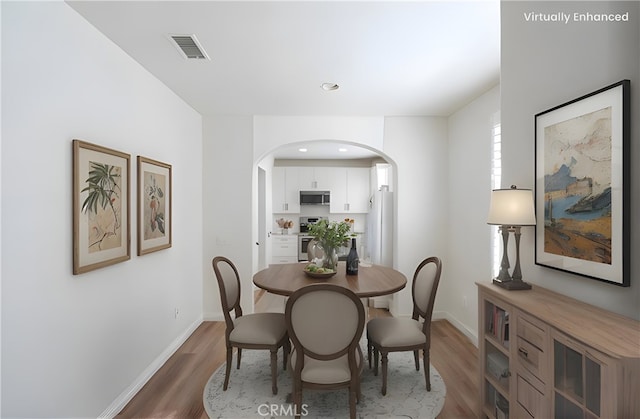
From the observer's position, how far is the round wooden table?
8.25 ft

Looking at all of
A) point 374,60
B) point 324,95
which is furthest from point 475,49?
point 324,95

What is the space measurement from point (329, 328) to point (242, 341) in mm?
845

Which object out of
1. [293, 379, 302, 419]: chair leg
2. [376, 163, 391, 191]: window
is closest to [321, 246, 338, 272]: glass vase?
[293, 379, 302, 419]: chair leg

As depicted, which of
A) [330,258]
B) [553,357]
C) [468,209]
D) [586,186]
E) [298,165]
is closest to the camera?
[553,357]

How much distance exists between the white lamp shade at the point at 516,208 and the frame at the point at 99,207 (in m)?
2.48

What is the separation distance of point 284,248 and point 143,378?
4.63m

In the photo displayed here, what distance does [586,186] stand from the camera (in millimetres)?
1534

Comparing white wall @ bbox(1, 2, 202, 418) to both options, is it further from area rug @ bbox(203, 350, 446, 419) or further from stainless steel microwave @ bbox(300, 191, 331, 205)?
stainless steel microwave @ bbox(300, 191, 331, 205)

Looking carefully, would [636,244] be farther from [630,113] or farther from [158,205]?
[158,205]

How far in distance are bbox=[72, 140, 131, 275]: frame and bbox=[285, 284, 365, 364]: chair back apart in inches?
50.8

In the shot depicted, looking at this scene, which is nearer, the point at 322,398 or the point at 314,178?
the point at 322,398

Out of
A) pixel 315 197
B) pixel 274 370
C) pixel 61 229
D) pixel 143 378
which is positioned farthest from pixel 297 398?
pixel 315 197

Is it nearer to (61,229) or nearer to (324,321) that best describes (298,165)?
(324,321)

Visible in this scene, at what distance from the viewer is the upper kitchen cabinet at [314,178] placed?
7453 mm
